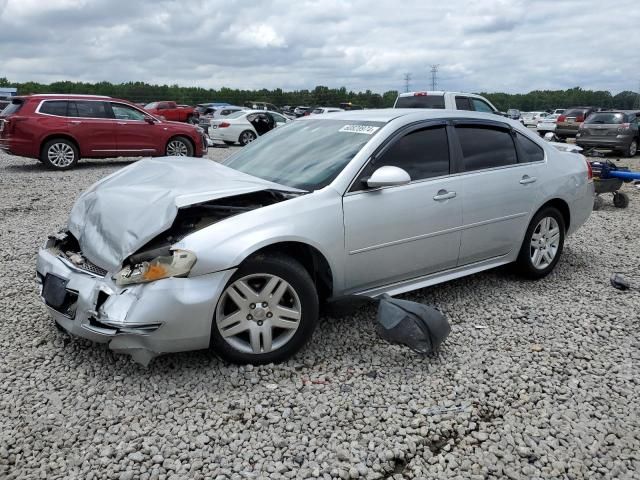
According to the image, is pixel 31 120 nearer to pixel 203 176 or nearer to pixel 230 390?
pixel 203 176

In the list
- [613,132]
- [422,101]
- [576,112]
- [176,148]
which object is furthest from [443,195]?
[576,112]

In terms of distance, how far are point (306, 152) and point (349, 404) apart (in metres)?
1.98

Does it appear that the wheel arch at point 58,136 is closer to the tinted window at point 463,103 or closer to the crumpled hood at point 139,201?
the tinted window at point 463,103

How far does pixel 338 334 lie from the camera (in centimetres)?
397

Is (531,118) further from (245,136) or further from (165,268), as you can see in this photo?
(165,268)

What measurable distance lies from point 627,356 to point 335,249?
6.80ft

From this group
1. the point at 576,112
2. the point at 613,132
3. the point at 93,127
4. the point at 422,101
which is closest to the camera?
the point at 93,127

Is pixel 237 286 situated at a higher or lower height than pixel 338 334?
higher

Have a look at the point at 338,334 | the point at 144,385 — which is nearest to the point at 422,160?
the point at 338,334

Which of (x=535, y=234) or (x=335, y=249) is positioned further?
(x=535, y=234)

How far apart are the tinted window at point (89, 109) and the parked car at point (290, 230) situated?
9.47 m

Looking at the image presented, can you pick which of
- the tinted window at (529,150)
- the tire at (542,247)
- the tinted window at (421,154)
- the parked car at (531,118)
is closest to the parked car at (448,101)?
the tinted window at (529,150)

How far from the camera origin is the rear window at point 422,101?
13.1 m

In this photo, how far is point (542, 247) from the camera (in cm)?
507
